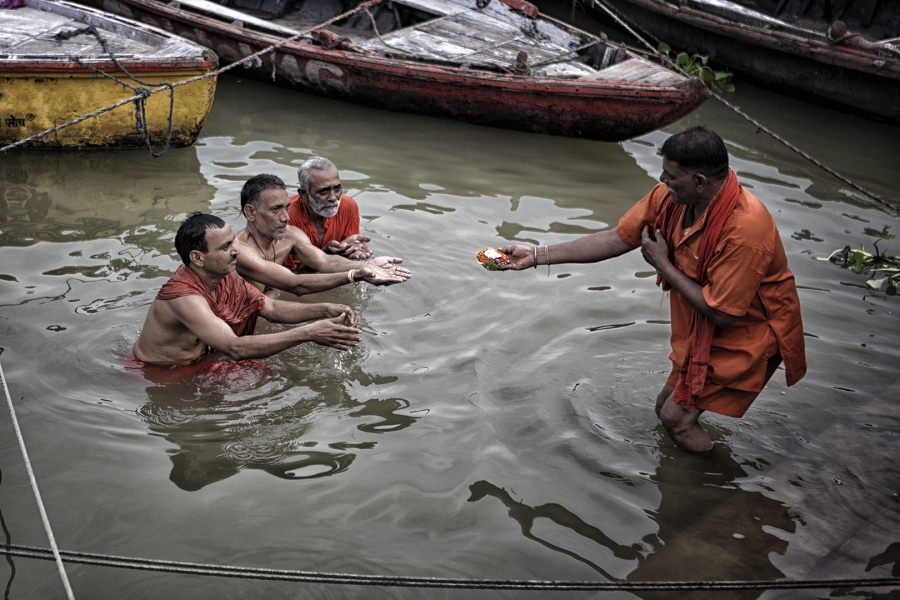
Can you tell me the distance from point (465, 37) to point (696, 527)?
6.93m

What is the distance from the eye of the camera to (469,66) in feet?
28.8

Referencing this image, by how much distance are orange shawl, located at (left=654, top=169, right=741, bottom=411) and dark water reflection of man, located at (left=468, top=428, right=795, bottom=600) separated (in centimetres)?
52

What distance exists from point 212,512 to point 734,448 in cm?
281

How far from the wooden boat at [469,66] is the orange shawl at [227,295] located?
4.47 m

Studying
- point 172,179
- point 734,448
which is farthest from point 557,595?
point 172,179

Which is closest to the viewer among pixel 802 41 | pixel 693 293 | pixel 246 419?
pixel 693 293

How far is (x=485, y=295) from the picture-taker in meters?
6.09

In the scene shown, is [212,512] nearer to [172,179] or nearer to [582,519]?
[582,519]

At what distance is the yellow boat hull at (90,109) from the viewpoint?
763cm

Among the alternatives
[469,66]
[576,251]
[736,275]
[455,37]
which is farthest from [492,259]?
[455,37]

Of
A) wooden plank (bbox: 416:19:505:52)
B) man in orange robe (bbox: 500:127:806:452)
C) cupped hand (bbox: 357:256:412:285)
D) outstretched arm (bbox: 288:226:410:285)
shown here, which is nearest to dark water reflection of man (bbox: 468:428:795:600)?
man in orange robe (bbox: 500:127:806:452)

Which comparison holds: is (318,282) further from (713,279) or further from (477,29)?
(477,29)

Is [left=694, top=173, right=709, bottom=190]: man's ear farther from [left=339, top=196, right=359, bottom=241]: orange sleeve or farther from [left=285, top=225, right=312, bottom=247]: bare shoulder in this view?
[left=339, top=196, right=359, bottom=241]: orange sleeve

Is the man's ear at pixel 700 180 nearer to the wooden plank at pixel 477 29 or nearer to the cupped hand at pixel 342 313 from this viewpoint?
the cupped hand at pixel 342 313
